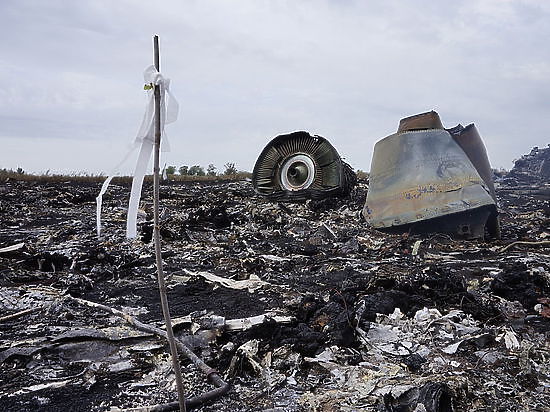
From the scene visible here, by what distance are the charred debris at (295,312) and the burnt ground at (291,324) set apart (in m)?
0.01

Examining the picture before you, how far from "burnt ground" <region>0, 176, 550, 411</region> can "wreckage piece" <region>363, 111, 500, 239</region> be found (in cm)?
37

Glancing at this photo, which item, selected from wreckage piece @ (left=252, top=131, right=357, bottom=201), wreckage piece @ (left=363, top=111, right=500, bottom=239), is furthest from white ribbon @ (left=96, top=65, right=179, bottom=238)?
wreckage piece @ (left=252, top=131, right=357, bottom=201)

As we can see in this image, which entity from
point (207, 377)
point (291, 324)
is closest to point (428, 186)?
point (291, 324)

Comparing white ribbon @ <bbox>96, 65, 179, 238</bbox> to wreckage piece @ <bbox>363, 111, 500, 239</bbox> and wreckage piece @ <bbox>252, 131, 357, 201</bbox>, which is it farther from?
wreckage piece @ <bbox>252, 131, 357, 201</bbox>

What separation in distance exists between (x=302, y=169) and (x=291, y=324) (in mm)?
7170

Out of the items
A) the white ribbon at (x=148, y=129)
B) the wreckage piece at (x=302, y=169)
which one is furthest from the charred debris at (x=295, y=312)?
the wreckage piece at (x=302, y=169)

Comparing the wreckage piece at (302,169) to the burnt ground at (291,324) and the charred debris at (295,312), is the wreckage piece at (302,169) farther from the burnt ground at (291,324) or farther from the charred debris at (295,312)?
the burnt ground at (291,324)

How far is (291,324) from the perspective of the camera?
3.51 meters

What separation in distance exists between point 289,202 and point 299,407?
8.08 m

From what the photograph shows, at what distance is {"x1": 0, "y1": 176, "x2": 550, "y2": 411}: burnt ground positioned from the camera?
2.67m

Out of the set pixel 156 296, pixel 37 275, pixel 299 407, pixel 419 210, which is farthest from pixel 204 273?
pixel 419 210

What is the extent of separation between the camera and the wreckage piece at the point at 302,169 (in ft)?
33.9

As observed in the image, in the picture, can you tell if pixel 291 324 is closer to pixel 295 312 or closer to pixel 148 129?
pixel 295 312

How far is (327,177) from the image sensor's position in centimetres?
1045
